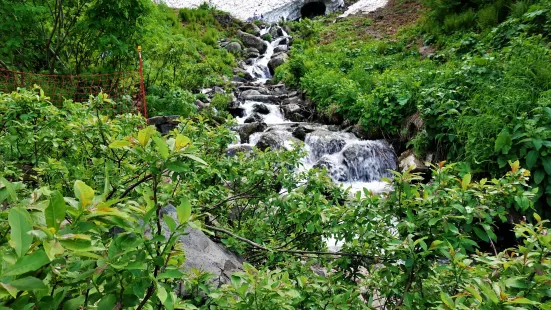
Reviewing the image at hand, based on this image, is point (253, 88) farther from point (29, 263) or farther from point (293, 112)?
point (29, 263)

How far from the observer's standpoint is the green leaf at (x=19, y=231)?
0.62m

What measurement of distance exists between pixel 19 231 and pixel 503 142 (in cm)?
462

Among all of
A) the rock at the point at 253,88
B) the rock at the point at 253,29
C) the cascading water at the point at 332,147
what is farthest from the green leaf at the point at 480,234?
the rock at the point at 253,29

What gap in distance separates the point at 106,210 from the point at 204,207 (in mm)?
1824

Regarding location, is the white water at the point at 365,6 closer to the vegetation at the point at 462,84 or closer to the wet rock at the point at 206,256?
the vegetation at the point at 462,84

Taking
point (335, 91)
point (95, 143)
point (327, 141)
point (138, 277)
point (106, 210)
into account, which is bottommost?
point (327, 141)

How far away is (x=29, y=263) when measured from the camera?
24.3 inches

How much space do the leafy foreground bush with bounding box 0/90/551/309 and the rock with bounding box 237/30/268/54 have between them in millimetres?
15697

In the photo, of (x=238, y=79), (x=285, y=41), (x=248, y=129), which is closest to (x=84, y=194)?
(x=248, y=129)

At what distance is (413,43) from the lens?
10680 millimetres

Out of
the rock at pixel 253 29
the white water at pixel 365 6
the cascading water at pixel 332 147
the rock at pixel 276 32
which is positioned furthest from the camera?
the white water at pixel 365 6

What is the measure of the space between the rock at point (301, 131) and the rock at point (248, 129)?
3.20 ft

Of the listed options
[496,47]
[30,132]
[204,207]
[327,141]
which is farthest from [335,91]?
[30,132]

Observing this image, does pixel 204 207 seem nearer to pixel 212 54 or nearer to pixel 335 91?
pixel 335 91
